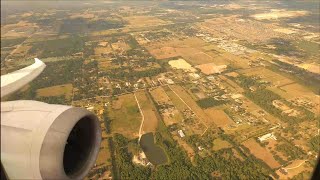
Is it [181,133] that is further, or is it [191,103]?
[191,103]

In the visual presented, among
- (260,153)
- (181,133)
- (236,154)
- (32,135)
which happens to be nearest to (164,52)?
(181,133)

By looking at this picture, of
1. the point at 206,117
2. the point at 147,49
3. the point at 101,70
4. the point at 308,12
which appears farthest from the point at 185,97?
the point at 308,12

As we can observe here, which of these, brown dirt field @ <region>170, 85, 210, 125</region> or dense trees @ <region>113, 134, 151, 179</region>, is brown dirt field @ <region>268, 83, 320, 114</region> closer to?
brown dirt field @ <region>170, 85, 210, 125</region>

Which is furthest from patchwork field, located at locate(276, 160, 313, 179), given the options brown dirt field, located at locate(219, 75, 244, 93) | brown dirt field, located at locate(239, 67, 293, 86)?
brown dirt field, located at locate(239, 67, 293, 86)

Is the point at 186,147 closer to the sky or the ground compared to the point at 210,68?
closer to the ground

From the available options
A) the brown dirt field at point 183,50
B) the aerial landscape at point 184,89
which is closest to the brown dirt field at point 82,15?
the aerial landscape at point 184,89

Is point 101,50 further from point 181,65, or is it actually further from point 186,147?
point 186,147

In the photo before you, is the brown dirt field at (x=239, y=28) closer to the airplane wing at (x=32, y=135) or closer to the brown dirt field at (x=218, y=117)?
the brown dirt field at (x=218, y=117)
